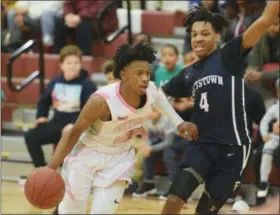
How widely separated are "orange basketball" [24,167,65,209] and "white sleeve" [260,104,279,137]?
3.13 m

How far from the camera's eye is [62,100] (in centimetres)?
933

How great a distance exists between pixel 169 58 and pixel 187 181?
334 cm

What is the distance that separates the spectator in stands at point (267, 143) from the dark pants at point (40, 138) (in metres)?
2.27

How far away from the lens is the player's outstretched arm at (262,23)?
4.92m

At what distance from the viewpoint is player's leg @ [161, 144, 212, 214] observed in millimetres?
6105

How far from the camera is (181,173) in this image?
6.21 metres

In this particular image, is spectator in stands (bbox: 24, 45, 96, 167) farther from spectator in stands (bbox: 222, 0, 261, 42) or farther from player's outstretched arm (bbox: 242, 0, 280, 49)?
player's outstretched arm (bbox: 242, 0, 280, 49)

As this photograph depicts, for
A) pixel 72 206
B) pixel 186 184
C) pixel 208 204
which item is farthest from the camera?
pixel 72 206

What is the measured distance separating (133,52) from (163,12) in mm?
5139

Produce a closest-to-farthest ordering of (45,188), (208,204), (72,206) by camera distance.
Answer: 1. (45,188)
2. (208,204)
3. (72,206)

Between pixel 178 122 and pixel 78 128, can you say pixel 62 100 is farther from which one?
pixel 78 128

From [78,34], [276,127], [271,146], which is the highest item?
[78,34]

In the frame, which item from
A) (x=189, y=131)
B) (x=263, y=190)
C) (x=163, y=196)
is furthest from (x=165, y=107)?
(x=163, y=196)

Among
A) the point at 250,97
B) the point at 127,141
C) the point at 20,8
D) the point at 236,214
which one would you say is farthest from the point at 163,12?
the point at 127,141
